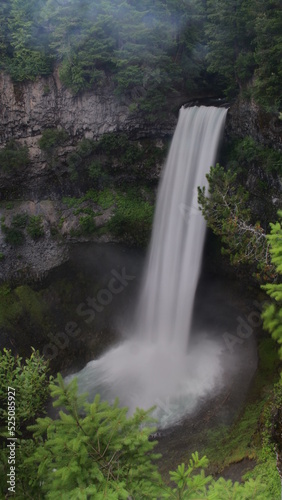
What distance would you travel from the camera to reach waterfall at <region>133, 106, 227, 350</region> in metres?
16.0

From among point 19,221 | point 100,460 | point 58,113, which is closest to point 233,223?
point 100,460

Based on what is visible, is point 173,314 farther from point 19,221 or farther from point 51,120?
point 51,120

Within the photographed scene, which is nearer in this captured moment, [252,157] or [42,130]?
[252,157]

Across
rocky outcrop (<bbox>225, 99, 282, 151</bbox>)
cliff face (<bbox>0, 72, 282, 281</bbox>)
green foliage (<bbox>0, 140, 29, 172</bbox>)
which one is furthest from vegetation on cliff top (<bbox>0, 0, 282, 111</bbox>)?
green foliage (<bbox>0, 140, 29, 172</bbox>)

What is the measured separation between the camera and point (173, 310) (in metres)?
17.4

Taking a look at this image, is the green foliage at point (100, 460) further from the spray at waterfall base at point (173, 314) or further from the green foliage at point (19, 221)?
the green foliage at point (19, 221)

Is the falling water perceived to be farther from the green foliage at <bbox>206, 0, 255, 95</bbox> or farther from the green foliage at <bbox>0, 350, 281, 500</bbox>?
the green foliage at <bbox>0, 350, 281, 500</bbox>

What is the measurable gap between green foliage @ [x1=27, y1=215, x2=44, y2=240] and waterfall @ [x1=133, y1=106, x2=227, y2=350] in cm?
636

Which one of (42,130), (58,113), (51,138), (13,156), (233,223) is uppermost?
(58,113)

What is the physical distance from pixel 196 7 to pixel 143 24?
3.00 m

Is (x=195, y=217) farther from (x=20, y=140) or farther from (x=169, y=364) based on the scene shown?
(x=20, y=140)

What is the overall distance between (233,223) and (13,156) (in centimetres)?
1333

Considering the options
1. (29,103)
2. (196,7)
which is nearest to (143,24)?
(196,7)

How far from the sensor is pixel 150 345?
17297mm
